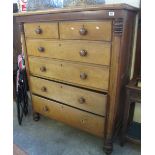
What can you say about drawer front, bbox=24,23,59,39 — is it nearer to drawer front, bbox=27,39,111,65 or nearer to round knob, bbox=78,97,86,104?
drawer front, bbox=27,39,111,65

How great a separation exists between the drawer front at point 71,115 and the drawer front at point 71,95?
2.1 inches

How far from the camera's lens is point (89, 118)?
1489 mm

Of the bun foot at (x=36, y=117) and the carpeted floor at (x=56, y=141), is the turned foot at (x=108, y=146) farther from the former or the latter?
the bun foot at (x=36, y=117)

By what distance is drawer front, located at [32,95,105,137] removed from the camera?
58.1 inches

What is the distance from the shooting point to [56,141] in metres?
1.71

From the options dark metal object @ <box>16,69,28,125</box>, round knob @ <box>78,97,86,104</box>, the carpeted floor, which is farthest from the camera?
dark metal object @ <box>16,69,28,125</box>

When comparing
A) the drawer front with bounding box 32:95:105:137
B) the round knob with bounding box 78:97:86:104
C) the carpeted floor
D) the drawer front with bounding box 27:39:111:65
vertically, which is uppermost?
the drawer front with bounding box 27:39:111:65

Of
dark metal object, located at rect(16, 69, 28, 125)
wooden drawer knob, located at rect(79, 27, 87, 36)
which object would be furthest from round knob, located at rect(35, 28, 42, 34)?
dark metal object, located at rect(16, 69, 28, 125)

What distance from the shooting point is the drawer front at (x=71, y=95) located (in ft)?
4.58

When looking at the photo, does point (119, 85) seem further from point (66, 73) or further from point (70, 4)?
point (70, 4)

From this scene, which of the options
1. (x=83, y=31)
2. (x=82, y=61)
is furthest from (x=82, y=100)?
(x=83, y=31)

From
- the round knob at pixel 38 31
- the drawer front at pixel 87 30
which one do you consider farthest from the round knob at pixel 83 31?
the round knob at pixel 38 31

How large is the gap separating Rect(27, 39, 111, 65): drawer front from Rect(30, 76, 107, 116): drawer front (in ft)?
0.88

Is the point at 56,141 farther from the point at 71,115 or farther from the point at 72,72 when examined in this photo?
the point at 72,72
